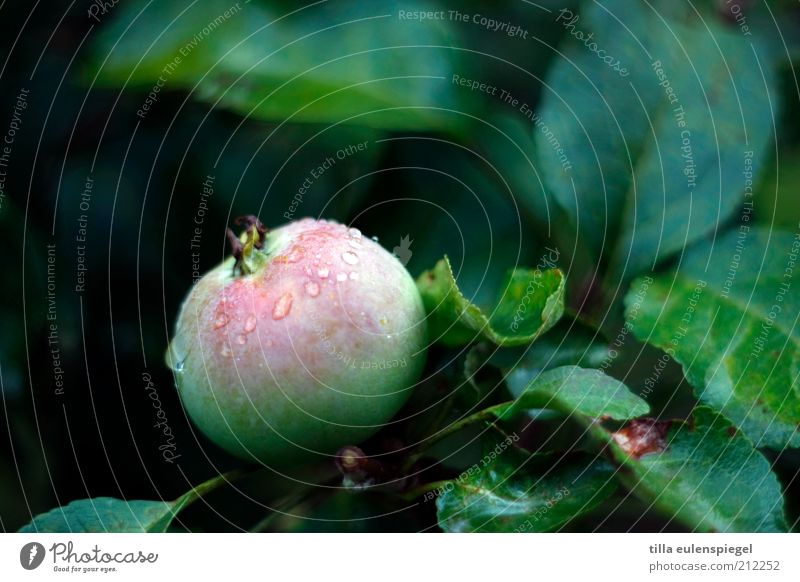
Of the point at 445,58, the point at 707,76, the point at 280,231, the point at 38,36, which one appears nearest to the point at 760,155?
the point at 707,76

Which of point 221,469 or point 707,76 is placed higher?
point 707,76

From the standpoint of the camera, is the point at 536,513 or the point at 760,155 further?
the point at 760,155

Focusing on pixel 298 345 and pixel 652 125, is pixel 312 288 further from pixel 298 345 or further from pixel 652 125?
pixel 652 125
